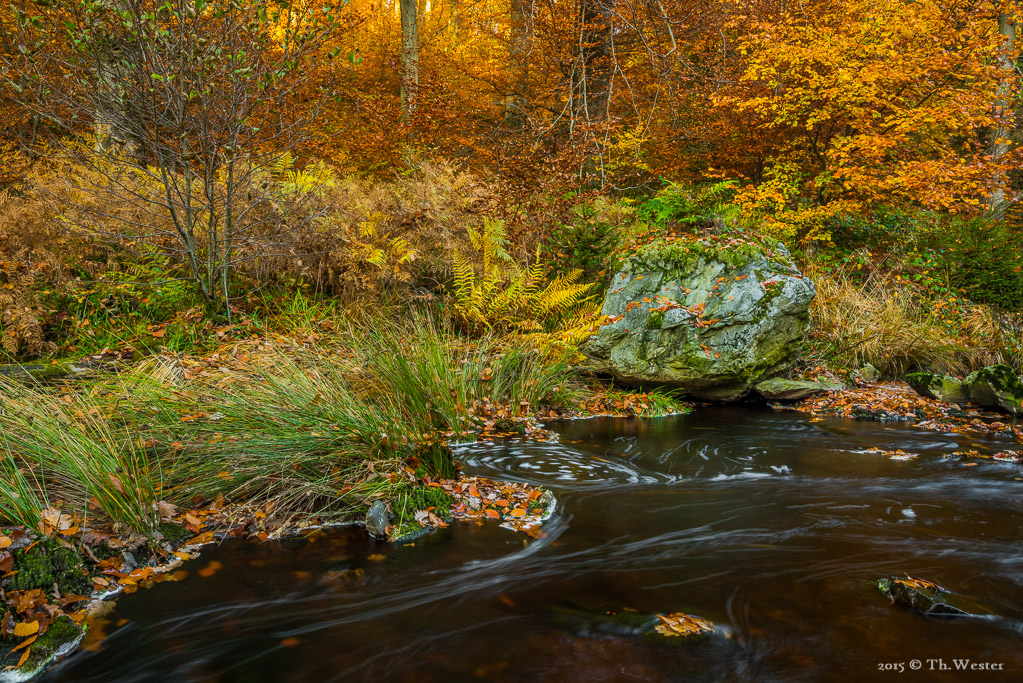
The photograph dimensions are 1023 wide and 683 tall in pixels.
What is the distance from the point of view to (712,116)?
→ 13.0 m

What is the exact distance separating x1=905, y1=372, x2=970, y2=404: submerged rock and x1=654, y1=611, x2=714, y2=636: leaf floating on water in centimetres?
623

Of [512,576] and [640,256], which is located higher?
[640,256]

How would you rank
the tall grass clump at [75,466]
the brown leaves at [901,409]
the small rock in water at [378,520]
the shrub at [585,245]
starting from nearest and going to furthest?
1. the tall grass clump at [75,466]
2. the small rock in water at [378,520]
3. the brown leaves at [901,409]
4. the shrub at [585,245]

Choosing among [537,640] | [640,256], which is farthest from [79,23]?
[537,640]

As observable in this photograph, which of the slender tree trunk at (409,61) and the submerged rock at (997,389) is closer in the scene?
the submerged rock at (997,389)

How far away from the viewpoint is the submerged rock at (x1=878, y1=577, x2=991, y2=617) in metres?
2.77

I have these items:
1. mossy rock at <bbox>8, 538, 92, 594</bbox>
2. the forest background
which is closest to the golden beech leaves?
the forest background

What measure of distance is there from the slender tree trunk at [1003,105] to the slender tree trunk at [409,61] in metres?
10.0

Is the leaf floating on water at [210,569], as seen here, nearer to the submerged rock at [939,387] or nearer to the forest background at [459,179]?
the forest background at [459,179]

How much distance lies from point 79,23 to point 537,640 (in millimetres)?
7072

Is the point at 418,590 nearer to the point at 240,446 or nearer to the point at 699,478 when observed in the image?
the point at 240,446

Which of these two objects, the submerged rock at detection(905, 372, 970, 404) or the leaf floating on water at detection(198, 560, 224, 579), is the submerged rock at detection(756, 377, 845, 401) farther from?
the leaf floating on water at detection(198, 560, 224, 579)

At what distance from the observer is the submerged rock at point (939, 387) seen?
738 centimetres

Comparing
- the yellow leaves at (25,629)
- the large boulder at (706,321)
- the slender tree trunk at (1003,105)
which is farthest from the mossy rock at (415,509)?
the slender tree trunk at (1003,105)
